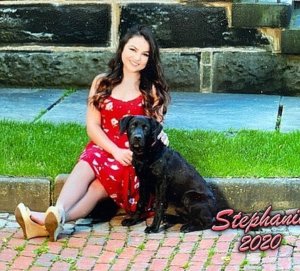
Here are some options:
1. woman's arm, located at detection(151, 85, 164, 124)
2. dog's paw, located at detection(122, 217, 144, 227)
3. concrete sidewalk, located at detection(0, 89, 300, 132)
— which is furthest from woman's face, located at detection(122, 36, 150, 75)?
concrete sidewalk, located at detection(0, 89, 300, 132)

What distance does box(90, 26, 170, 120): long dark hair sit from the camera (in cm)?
627

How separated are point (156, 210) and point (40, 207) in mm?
822

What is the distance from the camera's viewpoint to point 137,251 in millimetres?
5602

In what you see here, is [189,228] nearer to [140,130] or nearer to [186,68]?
[140,130]

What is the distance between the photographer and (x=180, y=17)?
8.86 m

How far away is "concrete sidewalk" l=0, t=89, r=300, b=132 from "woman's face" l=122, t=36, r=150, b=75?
1412 millimetres

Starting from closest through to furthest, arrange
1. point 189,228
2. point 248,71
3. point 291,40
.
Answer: point 189,228 < point 291,40 < point 248,71

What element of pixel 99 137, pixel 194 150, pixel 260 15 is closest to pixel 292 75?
pixel 260 15

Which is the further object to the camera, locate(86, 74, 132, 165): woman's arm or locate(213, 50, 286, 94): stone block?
locate(213, 50, 286, 94): stone block

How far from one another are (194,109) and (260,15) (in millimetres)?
1085

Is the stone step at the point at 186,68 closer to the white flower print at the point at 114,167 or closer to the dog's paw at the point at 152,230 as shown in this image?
the white flower print at the point at 114,167

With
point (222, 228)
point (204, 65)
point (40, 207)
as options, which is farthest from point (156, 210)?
point (204, 65)

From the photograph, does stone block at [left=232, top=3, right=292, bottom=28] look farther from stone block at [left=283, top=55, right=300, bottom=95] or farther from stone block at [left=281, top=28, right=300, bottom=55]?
stone block at [left=283, top=55, right=300, bottom=95]

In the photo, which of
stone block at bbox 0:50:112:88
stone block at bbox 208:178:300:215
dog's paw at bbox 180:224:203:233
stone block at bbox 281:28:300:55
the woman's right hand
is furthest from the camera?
stone block at bbox 0:50:112:88
